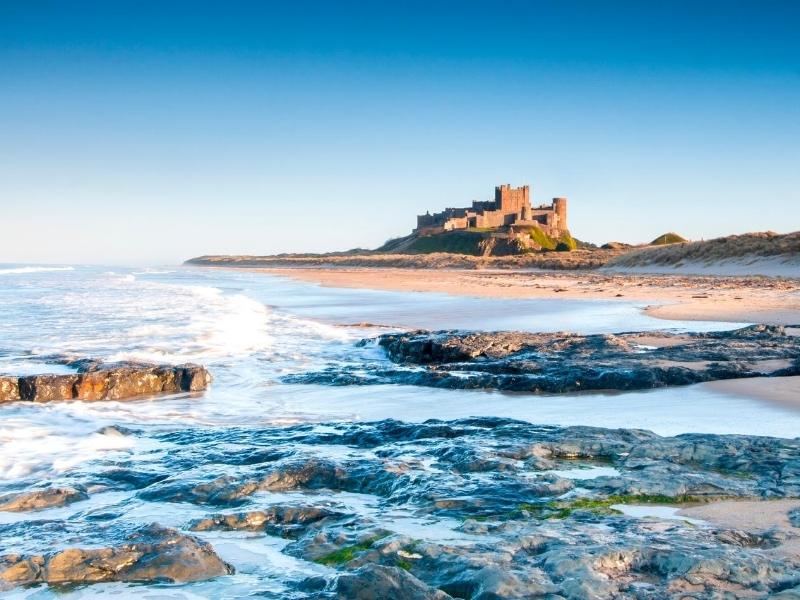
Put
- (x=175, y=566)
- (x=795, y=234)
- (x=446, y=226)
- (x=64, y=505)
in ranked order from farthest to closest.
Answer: (x=446, y=226) → (x=795, y=234) → (x=64, y=505) → (x=175, y=566)

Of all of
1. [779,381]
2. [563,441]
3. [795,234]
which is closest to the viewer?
[563,441]

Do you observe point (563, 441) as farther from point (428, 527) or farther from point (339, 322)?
point (339, 322)

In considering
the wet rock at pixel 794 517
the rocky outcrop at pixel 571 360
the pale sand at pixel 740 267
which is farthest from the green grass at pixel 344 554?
the pale sand at pixel 740 267

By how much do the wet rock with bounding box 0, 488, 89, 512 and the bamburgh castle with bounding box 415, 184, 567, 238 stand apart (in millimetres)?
88060

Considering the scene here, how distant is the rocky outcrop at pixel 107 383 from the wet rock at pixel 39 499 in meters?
3.72

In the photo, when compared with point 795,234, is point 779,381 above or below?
below

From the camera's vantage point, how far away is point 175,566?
336cm

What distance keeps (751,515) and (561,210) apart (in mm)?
103027

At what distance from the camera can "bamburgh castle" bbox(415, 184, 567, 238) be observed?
95562mm

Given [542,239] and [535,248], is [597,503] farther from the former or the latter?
[542,239]

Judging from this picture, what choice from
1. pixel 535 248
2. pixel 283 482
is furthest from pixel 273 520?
pixel 535 248

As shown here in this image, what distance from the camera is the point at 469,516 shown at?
398cm

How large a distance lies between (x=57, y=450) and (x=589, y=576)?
4.54 metres

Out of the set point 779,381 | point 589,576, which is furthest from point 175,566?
point 779,381
